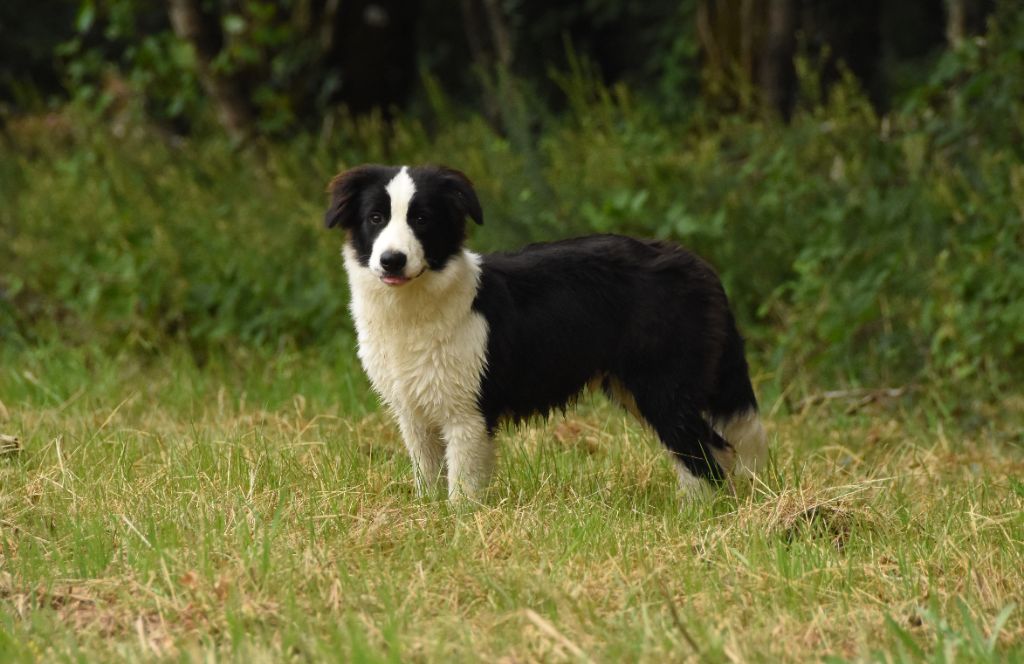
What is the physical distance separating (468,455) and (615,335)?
2.39 ft

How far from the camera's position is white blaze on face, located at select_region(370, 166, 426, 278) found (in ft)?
15.2

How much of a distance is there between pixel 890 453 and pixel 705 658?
9.77ft

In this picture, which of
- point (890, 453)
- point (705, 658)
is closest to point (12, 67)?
point (890, 453)

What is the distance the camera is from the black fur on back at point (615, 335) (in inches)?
199

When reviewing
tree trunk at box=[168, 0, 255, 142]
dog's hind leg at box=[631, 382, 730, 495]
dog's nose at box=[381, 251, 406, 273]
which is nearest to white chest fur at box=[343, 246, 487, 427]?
dog's nose at box=[381, 251, 406, 273]

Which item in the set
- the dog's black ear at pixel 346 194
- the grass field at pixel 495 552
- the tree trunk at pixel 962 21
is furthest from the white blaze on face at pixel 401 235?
the tree trunk at pixel 962 21

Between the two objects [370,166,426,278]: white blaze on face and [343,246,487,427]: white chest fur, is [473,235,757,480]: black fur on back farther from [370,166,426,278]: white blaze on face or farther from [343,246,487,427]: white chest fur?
[370,166,426,278]: white blaze on face

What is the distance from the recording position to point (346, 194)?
15.8 feet

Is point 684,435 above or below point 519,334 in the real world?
below

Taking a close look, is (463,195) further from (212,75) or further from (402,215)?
(212,75)

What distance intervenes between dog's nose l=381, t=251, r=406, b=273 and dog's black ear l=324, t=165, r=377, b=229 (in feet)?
1.03

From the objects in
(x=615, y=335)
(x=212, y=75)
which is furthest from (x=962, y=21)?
(x=212, y=75)

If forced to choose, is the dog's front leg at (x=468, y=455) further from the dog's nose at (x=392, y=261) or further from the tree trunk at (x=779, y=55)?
the tree trunk at (x=779, y=55)

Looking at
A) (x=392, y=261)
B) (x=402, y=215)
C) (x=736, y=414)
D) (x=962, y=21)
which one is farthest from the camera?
(x=962, y=21)
